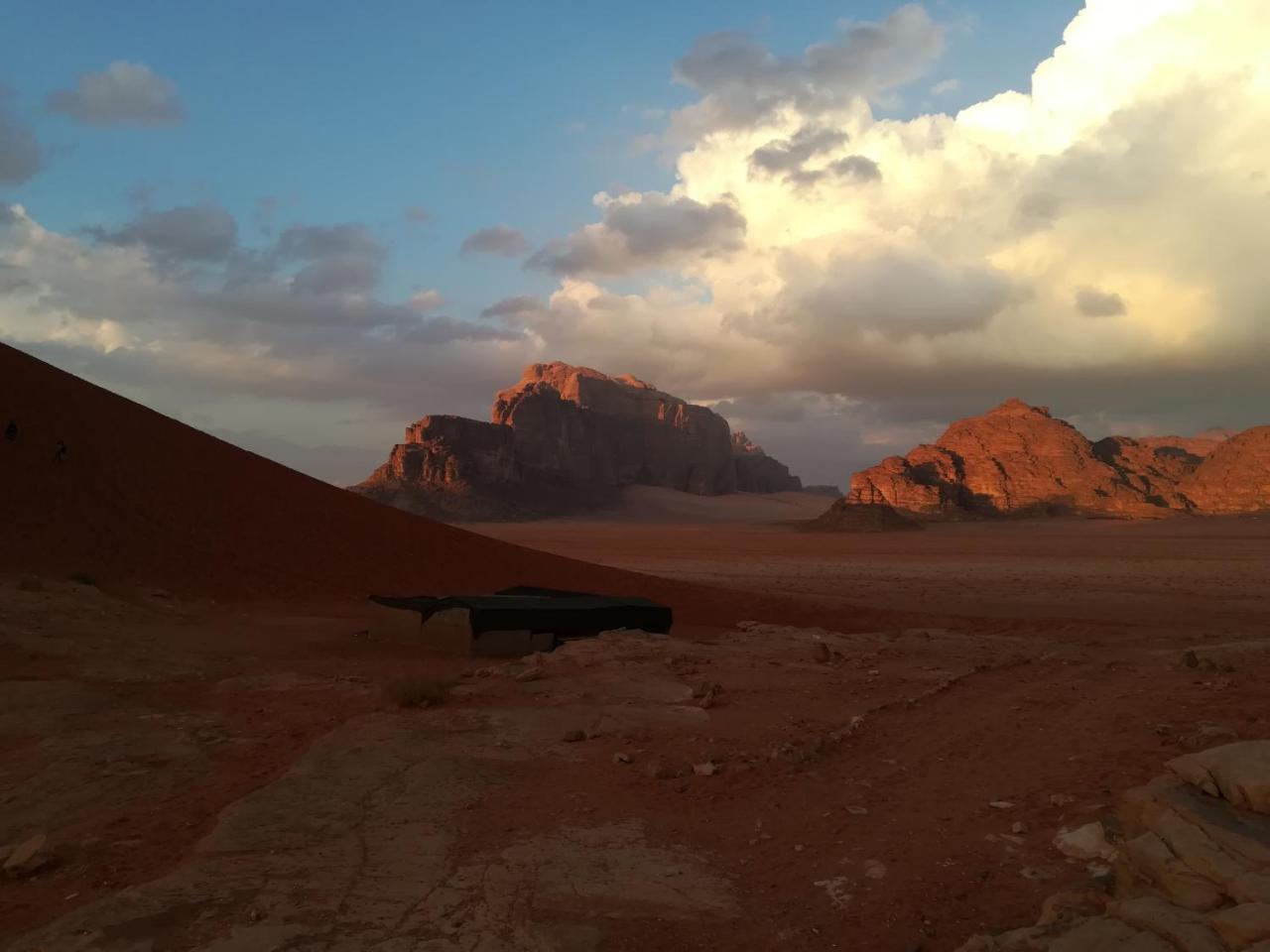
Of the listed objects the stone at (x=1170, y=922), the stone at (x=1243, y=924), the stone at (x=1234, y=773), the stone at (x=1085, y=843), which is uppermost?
the stone at (x=1234, y=773)

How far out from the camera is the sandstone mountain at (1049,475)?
9575 cm

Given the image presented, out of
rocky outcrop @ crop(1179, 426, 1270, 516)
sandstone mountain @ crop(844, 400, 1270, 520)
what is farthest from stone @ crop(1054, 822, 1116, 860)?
rocky outcrop @ crop(1179, 426, 1270, 516)

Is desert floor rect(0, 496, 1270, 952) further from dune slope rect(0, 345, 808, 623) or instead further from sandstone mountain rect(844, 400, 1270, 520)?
sandstone mountain rect(844, 400, 1270, 520)

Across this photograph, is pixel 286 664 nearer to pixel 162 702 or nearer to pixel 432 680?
pixel 162 702

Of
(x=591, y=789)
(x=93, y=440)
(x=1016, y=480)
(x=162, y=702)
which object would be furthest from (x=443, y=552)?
(x=1016, y=480)

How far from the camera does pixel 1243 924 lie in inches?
131

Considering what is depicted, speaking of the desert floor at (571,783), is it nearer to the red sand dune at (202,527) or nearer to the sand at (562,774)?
the sand at (562,774)

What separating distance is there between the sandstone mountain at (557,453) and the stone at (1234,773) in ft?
354

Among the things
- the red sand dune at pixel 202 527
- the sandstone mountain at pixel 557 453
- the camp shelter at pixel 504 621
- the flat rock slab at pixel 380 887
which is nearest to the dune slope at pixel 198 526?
the red sand dune at pixel 202 527

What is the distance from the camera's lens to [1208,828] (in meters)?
4.11

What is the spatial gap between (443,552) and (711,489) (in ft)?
512

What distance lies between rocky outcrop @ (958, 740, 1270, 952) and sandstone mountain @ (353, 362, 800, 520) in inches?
4256

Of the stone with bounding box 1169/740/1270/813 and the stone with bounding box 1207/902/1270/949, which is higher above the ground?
the stone with bounding box 1169/740/1270/813

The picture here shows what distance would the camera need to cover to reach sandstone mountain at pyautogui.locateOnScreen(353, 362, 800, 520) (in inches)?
4700
